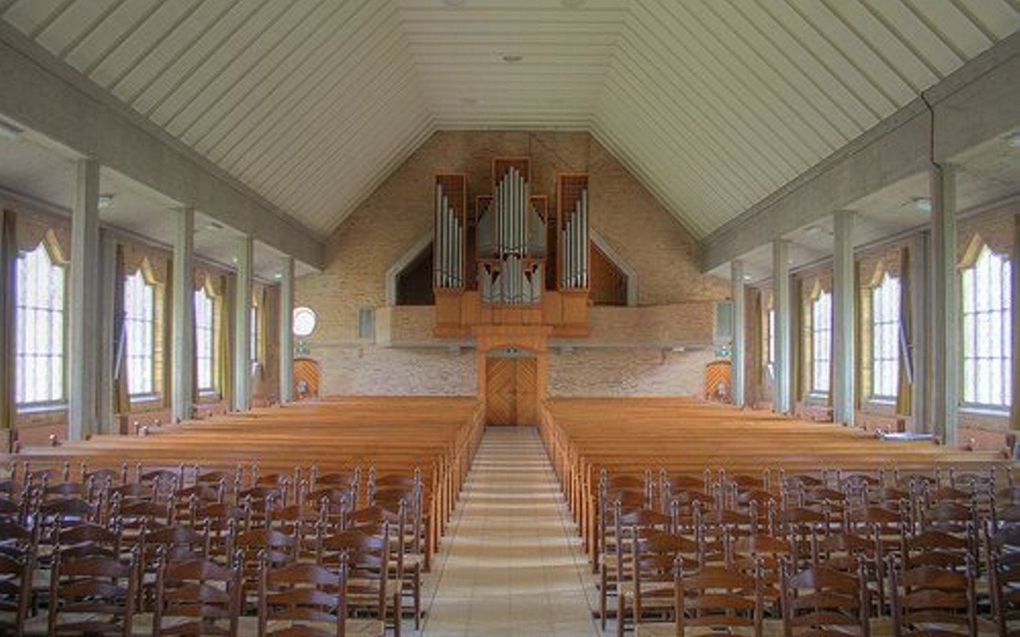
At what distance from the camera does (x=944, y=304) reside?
1381cm

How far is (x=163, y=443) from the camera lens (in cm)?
1370

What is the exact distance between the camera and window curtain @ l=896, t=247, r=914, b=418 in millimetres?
21484

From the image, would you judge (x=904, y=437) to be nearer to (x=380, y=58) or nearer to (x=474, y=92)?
(x=380, y=58)

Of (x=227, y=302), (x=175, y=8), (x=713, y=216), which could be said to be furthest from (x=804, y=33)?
(x=227, y=302)

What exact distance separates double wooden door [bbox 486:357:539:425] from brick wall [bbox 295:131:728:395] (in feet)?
1.90

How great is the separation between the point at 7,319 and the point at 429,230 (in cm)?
1522

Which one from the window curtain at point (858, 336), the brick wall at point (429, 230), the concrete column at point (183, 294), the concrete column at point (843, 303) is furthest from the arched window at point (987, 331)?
the concrete column at point (183, 294)

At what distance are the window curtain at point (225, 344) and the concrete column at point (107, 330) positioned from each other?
714 cm

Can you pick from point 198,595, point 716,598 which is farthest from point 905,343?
point 198,595

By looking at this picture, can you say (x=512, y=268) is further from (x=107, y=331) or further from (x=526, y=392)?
(x=107, y=331)

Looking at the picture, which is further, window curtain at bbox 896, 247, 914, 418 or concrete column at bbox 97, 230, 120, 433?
window curtain at bbox 896, 247, 914, 418

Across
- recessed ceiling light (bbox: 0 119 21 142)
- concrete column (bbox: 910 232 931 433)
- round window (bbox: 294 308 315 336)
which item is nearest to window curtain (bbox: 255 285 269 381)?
round window (bbox: 294 308 315 336)

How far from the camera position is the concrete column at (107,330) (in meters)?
21.0

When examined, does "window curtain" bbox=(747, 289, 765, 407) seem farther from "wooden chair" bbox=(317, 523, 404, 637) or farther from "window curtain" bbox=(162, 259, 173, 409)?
"wooden chair" bbox=(317, 523, 404, 637)
